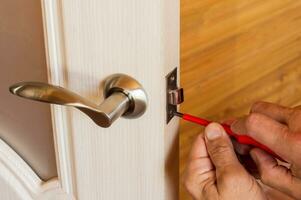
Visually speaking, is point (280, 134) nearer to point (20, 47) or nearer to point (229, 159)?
point (229, 159)

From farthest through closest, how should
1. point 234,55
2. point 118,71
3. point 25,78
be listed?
point 234,55, point 25,78, point 118,71

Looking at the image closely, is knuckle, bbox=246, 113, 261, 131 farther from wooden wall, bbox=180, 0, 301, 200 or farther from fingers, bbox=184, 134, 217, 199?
wooden wall, bbox=180, 0, 301, 200

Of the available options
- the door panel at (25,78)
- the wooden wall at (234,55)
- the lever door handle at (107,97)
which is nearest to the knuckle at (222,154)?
the lever door handle at (107,97)

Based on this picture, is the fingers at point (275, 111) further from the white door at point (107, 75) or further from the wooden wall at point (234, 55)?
the wooden wall at point (234, 55)

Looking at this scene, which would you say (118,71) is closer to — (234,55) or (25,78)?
(25,78)

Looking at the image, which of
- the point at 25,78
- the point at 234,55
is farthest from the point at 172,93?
the point at 234,55

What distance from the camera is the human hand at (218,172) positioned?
24.2 inches

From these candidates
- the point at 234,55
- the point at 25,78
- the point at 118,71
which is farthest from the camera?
the point at 234,55

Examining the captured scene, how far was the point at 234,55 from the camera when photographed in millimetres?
1327

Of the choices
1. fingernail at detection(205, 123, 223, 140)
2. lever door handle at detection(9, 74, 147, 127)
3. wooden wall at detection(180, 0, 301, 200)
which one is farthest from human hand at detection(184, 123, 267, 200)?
wooden wall at detection(180, 0, 301, 200)

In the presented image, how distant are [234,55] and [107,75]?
81cm

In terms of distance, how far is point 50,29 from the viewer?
582mm

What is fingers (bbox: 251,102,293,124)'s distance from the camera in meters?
0.61

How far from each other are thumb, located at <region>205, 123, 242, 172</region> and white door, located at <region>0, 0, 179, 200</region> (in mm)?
42
